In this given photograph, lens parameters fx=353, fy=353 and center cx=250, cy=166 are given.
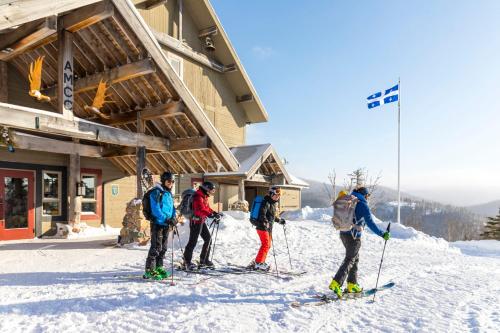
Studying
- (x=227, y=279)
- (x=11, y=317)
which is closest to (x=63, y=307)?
(x=11, y=317)

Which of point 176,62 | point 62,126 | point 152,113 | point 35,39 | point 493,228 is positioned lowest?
point 493,228

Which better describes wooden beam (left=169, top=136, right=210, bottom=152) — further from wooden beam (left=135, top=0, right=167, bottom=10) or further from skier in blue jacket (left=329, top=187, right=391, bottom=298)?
wooden beam (left=135, top=0, right=167, bottom=10)

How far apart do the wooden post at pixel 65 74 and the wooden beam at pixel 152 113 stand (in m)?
2.24

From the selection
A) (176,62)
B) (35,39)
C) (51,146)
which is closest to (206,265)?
(35,39)

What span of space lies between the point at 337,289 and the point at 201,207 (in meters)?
2.88

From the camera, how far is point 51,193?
12031 mm

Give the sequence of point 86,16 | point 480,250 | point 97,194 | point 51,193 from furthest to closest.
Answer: point 480,250, point 97,194, point 51,193, point 86,16

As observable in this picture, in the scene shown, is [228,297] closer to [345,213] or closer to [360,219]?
[345,213]

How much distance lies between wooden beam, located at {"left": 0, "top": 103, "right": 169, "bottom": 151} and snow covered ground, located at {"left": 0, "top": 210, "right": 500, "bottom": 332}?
2.85 meters

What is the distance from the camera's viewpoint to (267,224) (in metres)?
6.89

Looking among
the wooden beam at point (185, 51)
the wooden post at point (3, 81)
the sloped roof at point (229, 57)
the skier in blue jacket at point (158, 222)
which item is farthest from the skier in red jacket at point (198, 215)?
the sloped roof at point (229, 57)

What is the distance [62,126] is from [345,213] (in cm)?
639

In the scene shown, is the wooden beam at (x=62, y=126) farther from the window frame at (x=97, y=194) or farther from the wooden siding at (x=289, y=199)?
the wooden siding at (x=289, y=199)

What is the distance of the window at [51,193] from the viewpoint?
11.8 meters
